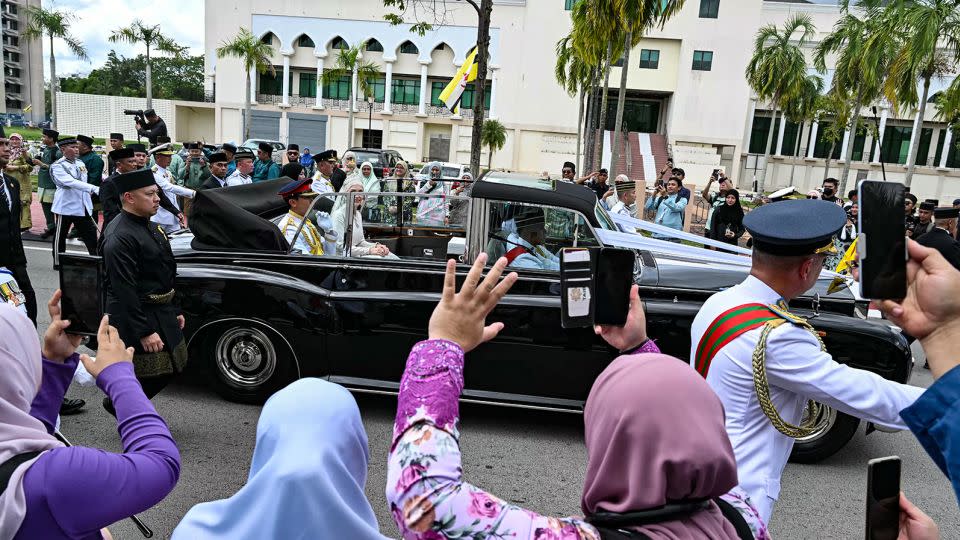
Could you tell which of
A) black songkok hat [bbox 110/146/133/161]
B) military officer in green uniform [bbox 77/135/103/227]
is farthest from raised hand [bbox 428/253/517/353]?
military officer in green uniform [bbox 77/135/103/227]

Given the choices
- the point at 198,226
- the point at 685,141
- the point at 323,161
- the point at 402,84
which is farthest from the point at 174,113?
the point at 198,226

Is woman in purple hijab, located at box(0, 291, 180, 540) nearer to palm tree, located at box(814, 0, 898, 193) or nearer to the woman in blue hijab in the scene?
the woman in blue hijab

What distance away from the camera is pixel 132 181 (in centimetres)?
416

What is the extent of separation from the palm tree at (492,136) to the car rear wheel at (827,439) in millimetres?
44170

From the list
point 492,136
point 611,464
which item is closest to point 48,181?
point 611,464

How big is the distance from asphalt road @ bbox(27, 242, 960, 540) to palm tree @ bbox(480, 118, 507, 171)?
43.7 meters

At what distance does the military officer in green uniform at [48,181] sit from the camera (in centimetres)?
1149

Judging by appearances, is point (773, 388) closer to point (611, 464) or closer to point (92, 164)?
point (611, 464)

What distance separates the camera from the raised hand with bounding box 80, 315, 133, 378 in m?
2.04

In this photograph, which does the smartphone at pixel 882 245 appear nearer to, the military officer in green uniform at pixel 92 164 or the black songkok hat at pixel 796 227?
the black songkok hat at pixel 796 227

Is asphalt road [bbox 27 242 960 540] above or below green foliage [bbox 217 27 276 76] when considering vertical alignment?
below

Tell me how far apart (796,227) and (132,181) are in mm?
3869

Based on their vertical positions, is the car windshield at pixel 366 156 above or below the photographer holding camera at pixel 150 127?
below

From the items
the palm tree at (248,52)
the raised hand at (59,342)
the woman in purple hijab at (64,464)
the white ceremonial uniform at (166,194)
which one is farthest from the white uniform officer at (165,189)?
the palm tree at (248,52)
